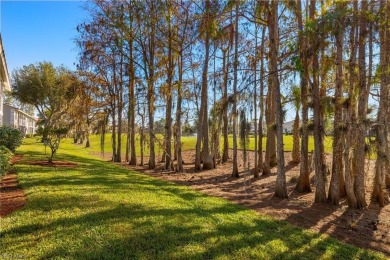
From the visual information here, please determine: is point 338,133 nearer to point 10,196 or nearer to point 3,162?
point 10,196

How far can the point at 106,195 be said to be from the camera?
749cm

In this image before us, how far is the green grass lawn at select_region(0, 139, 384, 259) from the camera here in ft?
14.3

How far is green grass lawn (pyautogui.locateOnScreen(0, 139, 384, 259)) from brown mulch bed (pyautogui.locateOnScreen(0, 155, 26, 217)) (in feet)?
0.61

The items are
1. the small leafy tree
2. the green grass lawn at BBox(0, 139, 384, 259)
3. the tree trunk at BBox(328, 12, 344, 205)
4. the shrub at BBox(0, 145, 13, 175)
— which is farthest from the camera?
the small leafy tree

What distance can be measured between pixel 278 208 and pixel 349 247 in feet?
9.48

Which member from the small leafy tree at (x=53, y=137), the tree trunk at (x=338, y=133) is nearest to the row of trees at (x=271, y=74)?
the tree trunk at (x=338, y=133)

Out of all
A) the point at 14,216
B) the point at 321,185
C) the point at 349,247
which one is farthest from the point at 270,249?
the point at 321,185

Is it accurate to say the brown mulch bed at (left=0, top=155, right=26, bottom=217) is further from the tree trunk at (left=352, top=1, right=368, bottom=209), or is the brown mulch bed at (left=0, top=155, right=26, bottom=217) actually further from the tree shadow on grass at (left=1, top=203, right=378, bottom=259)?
the tree trunk at (left=352, top=1, right=368, bottom=209)

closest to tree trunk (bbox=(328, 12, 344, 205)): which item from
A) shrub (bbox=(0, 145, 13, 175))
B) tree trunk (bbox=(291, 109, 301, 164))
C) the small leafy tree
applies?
tree trunk (bbox=(291, 109, 301, 164))

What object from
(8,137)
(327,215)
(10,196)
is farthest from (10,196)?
(327,215)

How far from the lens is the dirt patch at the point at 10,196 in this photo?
5846mm

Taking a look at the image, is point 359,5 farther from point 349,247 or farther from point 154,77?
point 154,77

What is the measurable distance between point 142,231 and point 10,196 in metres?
3.81

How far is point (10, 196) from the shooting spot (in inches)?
268
